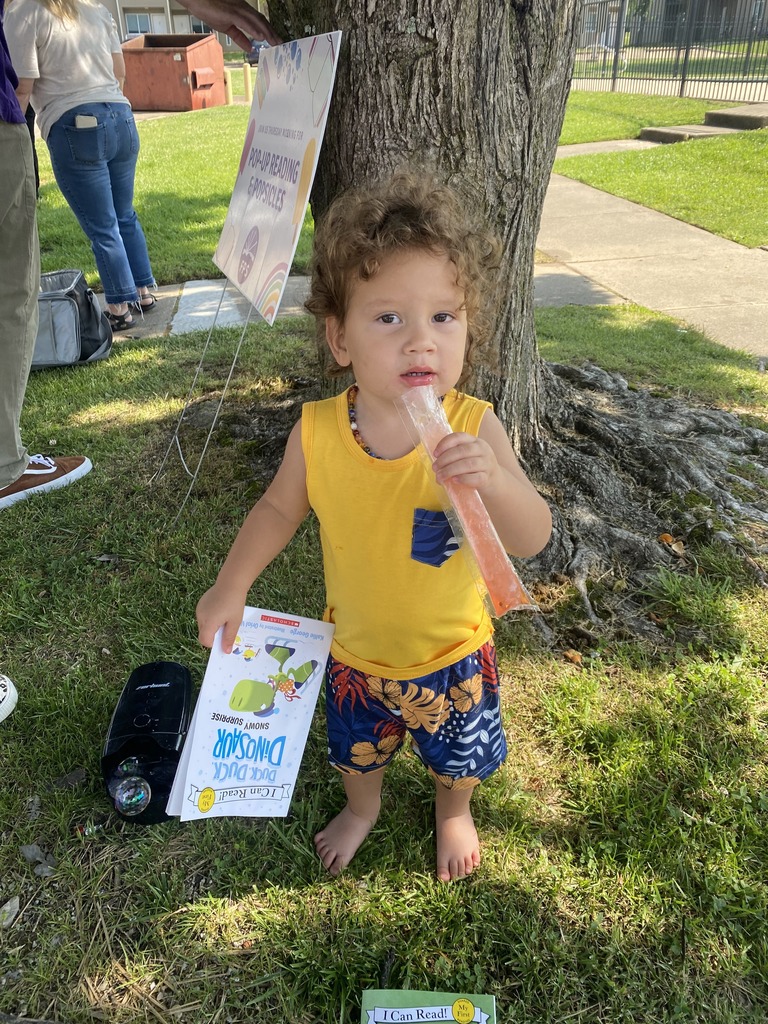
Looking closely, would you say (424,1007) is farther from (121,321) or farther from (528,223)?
(121,321)

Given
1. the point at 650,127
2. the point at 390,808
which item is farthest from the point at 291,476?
the point at 650,127

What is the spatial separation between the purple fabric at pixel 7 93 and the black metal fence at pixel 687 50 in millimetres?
16110

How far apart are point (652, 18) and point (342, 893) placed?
24759 mm

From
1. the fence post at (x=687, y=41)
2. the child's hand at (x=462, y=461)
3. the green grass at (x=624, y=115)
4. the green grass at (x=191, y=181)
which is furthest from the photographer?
the fence post at (x=687, y=41)

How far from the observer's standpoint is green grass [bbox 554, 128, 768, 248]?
750cm

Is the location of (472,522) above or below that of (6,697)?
above

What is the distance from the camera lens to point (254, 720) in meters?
1.82

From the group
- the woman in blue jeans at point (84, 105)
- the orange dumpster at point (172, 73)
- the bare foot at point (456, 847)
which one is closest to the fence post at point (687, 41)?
the orange dumpster at point (172, 73)

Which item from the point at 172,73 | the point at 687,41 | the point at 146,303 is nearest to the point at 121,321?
the point at 146,303

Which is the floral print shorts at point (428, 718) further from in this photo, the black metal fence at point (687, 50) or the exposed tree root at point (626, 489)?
the black metal fence at point (687, 50)

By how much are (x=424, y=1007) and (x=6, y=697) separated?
4.69 ft

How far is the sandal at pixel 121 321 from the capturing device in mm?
5121

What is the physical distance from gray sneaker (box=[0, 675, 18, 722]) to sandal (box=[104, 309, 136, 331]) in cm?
345

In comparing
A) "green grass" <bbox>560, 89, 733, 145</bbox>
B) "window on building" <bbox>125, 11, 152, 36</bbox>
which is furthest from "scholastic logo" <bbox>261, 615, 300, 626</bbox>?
"window on building" <bbox>125, 11, 152, 36</bbox>
